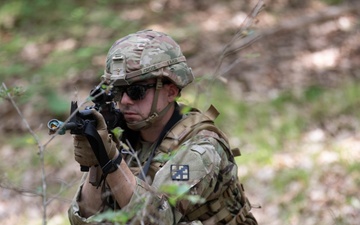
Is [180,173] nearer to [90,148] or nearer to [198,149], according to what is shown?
[198,149]

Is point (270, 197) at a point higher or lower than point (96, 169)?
lower

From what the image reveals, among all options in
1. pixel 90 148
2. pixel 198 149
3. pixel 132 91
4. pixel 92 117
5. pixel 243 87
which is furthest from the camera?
pixel 243 87

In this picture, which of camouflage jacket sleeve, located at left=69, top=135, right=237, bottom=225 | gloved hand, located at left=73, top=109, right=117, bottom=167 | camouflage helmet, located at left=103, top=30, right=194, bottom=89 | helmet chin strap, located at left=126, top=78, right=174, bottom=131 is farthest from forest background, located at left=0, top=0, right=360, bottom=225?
gloved hand, located at left=73, top=109, right=117, bottom=167

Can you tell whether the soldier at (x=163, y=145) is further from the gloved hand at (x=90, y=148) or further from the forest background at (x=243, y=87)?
the forest background at (x=243, y=87)

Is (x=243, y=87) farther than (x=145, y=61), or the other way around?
(x=243, y=87)

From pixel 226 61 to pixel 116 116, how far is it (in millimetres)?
6014

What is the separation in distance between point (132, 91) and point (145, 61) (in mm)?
198

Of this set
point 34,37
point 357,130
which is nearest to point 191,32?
point 34,37

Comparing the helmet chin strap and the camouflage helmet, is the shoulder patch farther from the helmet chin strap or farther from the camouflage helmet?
the camouflage helmet

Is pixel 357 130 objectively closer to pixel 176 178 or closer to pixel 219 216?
pixel 219 216

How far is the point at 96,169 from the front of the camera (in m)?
3.63

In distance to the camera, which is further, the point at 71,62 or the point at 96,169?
the point at 71,62

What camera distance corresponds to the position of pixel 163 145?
13.0 ft

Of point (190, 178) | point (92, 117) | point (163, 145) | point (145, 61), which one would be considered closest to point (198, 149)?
point (190, 178)
